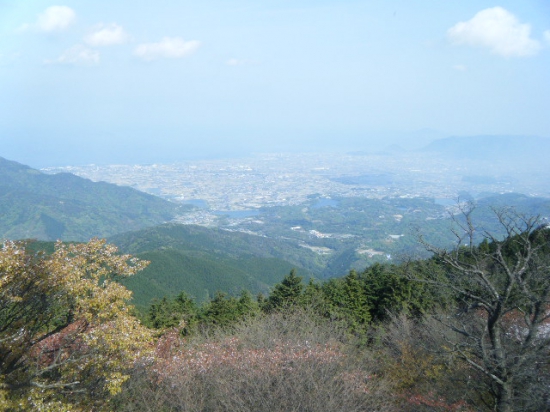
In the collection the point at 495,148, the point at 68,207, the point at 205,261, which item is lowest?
the point at 205,261

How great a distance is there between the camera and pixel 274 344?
903 centimetres

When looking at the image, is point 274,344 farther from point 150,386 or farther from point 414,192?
point 414,192

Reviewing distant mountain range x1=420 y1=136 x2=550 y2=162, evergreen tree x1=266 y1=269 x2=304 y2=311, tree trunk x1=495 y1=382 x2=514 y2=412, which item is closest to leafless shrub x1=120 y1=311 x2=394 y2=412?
tree trunk x1=495 y1=382 x2=514 y2=412

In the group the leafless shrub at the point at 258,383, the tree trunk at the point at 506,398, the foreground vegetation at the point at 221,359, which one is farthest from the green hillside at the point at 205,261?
the tree trunk at the point at 506,398

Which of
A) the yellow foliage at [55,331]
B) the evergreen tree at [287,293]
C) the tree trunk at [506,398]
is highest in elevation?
the yellow foliage at [55,331]

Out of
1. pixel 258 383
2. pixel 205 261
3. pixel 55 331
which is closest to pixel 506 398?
pixel 258 383

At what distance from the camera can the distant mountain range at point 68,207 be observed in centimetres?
7962

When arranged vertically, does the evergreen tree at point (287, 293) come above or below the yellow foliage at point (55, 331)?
below

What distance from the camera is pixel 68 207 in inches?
3526

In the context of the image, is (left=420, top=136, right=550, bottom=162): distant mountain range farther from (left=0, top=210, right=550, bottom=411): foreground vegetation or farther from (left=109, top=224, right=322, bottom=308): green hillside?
(left=0, top=210, right=550, bottom=411): foreground vegetation

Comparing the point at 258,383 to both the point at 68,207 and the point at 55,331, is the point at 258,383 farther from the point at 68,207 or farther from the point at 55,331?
the point at 68,207

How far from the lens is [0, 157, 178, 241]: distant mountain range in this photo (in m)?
79.6

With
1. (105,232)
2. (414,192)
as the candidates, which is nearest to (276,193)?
(414,192)

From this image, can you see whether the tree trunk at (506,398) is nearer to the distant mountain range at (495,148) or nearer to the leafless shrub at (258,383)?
the leafless shrub at (258,383)
